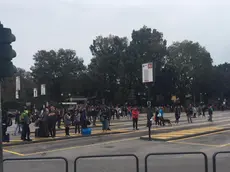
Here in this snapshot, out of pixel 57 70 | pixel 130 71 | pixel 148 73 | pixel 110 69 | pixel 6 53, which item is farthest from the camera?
pixel 57 70

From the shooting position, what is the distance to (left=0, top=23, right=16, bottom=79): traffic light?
6.60m

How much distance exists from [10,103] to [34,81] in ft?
62.0

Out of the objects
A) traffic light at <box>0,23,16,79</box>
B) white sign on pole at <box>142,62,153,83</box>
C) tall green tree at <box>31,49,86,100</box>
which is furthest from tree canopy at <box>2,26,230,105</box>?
traffic light at <box>0,23,16,79</box>

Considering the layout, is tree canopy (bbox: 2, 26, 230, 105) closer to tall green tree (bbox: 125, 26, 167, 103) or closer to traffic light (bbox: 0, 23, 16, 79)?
tall green tree (bbox: 125, 26, 167, 103)

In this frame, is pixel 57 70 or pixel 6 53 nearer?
pixel 6 53

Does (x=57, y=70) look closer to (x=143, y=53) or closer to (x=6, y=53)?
(x=143, y=53)

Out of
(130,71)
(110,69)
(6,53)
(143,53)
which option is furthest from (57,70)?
(6,53)

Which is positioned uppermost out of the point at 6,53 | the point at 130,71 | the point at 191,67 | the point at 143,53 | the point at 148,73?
the point at 143,53

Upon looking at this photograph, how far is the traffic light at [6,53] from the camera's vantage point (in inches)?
260

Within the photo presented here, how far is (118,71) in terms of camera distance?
71750 mm

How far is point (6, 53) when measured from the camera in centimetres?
668

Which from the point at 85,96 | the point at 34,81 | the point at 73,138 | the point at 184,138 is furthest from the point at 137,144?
the point at 34,81

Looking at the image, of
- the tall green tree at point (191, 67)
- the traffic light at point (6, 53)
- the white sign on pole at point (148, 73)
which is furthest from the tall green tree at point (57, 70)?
the traffic light at point (6, 53)

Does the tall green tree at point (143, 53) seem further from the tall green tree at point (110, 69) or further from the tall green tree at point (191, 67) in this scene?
the tall green tree at point (191, 67)
